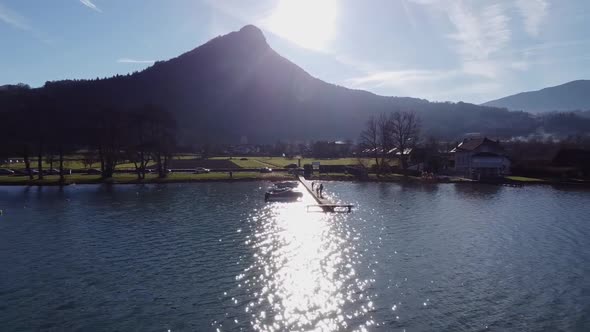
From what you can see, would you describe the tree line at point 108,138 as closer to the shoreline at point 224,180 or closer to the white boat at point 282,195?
the shoreline at point 224,180

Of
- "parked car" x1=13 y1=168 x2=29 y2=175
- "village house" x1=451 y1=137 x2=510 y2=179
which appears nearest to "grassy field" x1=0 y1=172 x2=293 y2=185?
"parked car" x1=13 y1=168 x2=29 y2=175

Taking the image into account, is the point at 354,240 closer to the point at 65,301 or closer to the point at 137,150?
the point at 65,301

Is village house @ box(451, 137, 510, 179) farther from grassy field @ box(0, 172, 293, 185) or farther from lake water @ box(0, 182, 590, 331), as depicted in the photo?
lake water @ box(0, 182, 590, 331)

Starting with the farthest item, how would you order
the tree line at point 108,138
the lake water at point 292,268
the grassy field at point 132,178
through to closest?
1. the tree line at point 108,138
2. the grassy field at point 132,178
3. the lake water at point 292,268

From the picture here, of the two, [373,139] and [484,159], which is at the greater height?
[373,139]

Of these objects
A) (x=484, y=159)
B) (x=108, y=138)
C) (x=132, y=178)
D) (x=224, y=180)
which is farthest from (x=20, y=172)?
(x=484, y=159)

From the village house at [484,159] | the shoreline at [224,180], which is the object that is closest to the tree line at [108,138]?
the shoreline at [224,180]

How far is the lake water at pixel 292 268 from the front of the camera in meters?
15.3

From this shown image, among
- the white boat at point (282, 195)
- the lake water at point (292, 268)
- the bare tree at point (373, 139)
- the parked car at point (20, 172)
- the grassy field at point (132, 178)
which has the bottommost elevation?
the lake water at point (292, 268)

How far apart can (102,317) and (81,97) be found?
408 feet

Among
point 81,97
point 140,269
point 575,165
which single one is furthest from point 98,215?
point 81,97

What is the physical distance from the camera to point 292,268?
68.8 feet

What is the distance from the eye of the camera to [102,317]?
15.2 meters

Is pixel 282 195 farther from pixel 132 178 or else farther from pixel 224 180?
pixel 132 178
